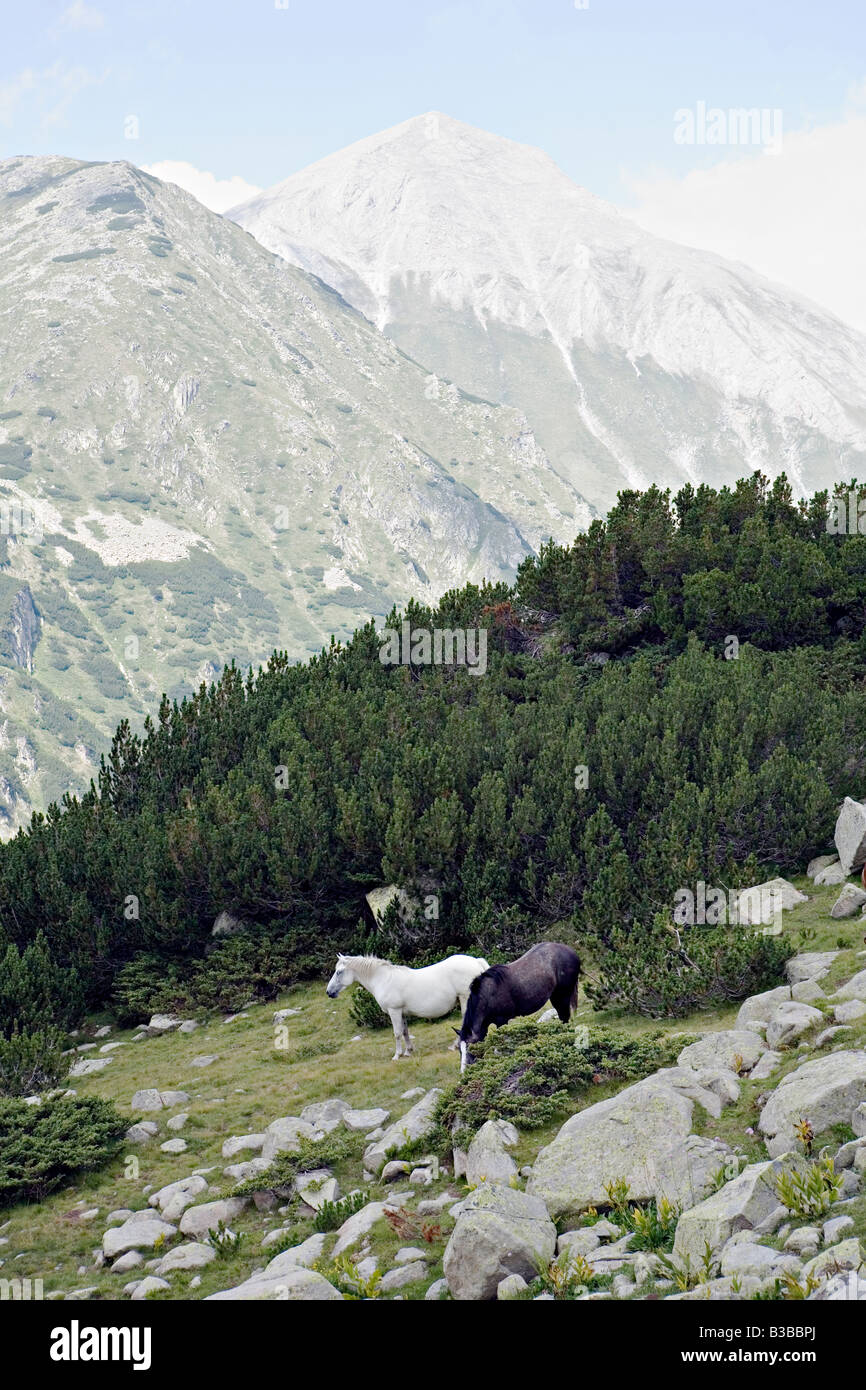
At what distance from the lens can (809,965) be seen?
1576cm

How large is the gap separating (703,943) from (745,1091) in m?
5.97

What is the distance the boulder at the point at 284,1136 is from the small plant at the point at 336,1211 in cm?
191

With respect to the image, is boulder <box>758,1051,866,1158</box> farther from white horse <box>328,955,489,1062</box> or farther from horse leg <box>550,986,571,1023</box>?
white horse <box>328,955,489,1062</box>

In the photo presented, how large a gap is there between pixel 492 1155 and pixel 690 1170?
7.66ft

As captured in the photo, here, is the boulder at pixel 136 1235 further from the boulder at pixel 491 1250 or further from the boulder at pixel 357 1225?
the boulder at pixel 491 1250

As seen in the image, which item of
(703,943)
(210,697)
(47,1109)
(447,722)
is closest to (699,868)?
(703,943)

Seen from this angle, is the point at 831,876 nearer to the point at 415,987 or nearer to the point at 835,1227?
the point at 415,987

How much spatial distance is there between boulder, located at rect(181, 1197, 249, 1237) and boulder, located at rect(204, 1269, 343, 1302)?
122 inches

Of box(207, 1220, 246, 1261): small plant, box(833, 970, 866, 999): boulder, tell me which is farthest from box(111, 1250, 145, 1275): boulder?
box(833, 970, 866, 999): boulder

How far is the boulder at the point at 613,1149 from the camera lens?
10125 millimetres

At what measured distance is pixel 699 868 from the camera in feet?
72.5


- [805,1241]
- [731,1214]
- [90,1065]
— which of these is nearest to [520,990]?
[731,1214]

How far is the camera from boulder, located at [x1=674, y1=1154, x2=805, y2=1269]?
8.41 metres

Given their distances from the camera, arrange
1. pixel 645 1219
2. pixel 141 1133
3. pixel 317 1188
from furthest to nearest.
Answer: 1. pixel 141 1133
2. pixel 317 1188
3. pixel 645 1219
